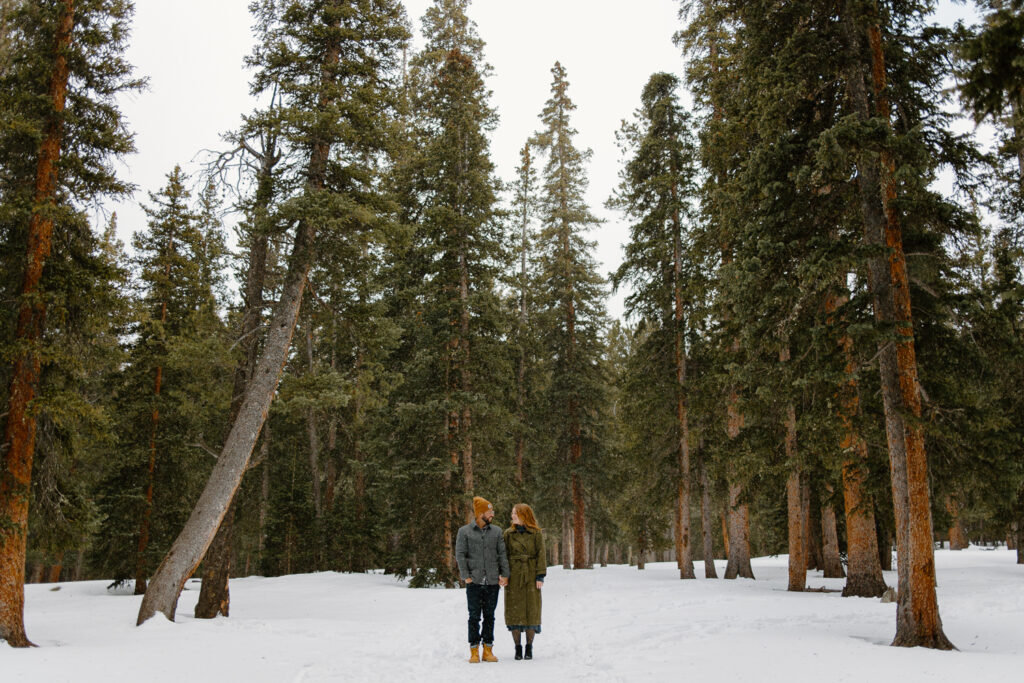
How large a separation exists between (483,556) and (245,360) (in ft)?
24.4

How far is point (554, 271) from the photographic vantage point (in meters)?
29.9

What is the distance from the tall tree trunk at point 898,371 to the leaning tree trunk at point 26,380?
477 inches

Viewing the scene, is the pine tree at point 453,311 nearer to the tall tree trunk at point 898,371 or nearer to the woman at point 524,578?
the woman at point 524,578

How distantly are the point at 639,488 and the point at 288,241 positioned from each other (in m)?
17.9

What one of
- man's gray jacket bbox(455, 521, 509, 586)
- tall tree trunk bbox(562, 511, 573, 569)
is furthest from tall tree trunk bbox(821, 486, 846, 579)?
man's gray jacket bbox(455, 521, 509, 586)

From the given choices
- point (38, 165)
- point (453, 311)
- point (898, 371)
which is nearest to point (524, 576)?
point (898, 371)

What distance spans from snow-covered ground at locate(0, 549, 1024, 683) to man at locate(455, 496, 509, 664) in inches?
15.2

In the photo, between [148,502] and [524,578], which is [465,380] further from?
[524,578]

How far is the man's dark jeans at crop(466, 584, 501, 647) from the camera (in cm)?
755

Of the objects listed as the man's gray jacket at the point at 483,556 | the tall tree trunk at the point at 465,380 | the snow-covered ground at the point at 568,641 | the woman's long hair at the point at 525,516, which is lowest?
the snow-covered ground at the point at 568,641

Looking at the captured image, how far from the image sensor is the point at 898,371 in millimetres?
8531

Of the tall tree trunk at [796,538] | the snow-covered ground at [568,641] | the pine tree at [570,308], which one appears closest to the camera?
the snow-covered ground at [568,641]

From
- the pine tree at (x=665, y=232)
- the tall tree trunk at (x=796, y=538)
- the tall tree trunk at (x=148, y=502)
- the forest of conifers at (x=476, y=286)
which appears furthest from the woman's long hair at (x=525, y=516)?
the tall tree trunk at (x=148, y=502)

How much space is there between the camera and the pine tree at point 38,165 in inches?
370
